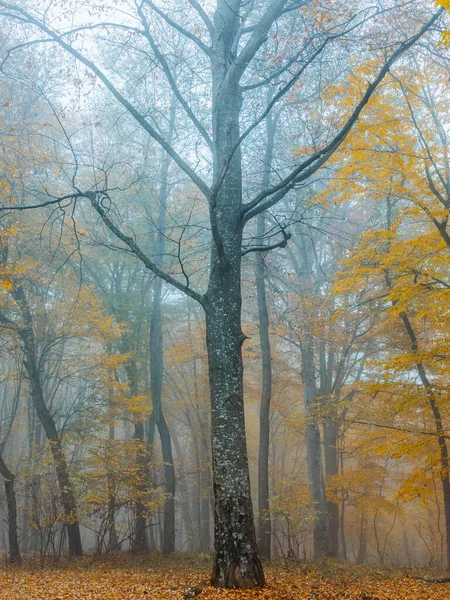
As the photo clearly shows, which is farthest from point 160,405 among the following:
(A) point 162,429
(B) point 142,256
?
(B) point 142,256

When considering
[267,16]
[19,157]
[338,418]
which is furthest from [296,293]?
[267,16]

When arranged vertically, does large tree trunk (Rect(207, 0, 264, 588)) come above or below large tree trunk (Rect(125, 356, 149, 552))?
above

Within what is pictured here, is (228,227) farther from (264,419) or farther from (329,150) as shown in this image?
(264,419)

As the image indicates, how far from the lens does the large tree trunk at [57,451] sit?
1011 centimetres

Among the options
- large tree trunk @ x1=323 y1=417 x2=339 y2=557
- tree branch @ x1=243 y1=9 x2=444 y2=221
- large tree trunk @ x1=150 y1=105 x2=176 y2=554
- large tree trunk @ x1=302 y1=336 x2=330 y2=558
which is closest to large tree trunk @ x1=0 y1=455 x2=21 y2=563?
large tree trunk @ x1=150 y1=105 x2=176 y2=554

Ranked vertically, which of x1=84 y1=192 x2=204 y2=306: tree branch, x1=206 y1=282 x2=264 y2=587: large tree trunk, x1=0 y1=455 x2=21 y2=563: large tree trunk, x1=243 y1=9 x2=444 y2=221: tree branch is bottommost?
x1=0 y1=455 x2=21 y2=563: large tree trunk

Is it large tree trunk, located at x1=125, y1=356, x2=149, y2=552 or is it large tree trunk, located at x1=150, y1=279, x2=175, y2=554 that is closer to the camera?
large tree trunk, located at x1=125, y1=356, x2=149, y2=552

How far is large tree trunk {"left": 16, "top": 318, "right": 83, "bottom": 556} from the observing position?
10108 millimetres

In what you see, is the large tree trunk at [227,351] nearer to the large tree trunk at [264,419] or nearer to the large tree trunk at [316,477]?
the large tree trunk at [264,419]

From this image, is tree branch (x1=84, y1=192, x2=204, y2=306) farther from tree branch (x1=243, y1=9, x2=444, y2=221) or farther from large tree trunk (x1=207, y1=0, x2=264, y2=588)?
tree branch (x1=243, y1=9, x2=444, y2=221)

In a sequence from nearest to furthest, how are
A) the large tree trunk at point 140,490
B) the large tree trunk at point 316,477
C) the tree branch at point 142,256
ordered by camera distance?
the tree branch at point 142,256, the large tree trunk at point 140,490, the large tree trunk at point 316,477

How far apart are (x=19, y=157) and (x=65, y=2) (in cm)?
529

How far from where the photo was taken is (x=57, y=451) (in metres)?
10.3

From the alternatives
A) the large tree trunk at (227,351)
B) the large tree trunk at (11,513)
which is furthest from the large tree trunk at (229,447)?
the large tree trunk at (11,513)
